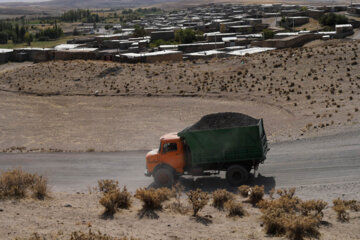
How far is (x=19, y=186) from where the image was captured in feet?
52.0

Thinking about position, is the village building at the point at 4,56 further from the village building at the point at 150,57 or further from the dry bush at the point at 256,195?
the dry bush at the point at 256,195

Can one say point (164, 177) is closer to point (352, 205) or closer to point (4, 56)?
point (352, 205)

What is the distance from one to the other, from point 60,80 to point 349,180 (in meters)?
39.3

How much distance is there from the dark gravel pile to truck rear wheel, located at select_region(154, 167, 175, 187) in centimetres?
180

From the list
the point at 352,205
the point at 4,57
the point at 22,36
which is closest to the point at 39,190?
the point at 352,205

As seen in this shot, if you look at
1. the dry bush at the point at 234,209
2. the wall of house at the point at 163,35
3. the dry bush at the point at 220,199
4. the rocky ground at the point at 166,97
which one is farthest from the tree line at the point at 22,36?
the dry bush at the point at 234,209

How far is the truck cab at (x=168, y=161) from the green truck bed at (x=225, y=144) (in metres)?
0.47

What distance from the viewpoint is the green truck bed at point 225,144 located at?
59.0ft

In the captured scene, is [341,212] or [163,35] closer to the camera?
[341,212]

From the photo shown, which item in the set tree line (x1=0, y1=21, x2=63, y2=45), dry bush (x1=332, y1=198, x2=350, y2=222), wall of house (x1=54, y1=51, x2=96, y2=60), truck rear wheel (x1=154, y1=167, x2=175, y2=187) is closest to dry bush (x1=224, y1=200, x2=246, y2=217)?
dry bush (x1=332, y1=198, x2=350, y2=222)

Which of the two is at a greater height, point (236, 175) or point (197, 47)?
point (197, 47)

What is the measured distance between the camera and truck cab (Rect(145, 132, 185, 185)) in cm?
1856

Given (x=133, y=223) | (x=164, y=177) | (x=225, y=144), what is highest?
(x=225, y=144)

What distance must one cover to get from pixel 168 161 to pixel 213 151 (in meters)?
1.84
